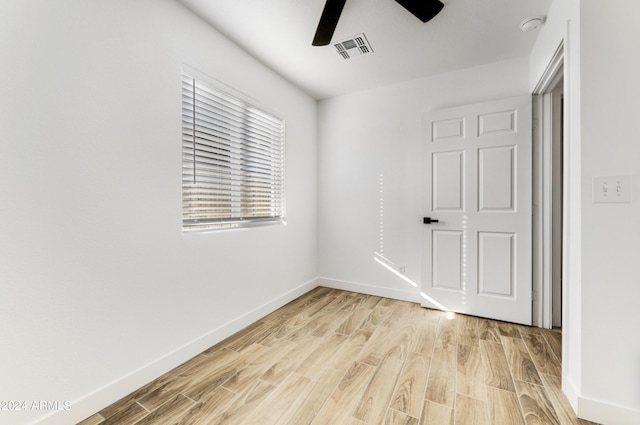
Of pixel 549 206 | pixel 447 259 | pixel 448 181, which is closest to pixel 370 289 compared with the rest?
pixel 447 259

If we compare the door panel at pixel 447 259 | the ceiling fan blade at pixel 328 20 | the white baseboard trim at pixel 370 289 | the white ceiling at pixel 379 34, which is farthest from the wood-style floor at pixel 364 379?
the white ceiling at pixel 379 34

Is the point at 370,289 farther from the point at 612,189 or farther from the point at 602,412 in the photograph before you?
the point at 612,189

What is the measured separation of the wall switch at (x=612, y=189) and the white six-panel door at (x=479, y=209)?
117 centimetres

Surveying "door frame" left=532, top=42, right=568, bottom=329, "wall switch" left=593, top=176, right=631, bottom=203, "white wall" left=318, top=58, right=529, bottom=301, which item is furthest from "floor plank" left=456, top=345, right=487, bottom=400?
"wall switch" left=593, top=176, right=631, bottom=203

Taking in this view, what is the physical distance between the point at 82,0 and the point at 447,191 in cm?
307

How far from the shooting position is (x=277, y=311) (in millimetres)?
2848

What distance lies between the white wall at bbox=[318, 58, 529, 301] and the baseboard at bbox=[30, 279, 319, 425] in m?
1.38

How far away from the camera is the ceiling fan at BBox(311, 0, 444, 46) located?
172cm

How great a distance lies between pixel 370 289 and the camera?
11.0 ft

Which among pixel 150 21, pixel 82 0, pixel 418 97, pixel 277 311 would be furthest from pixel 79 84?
pixel 418 97

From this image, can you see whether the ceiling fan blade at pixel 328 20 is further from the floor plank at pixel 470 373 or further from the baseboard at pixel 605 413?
the baseboard at pixel 605 413

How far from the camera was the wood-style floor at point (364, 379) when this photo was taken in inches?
56.4

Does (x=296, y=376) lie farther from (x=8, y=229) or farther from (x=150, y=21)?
(x=150, y=21)

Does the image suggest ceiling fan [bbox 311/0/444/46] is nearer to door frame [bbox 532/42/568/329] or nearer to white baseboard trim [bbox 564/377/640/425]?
door frame [bbox 532/42/568/329]
